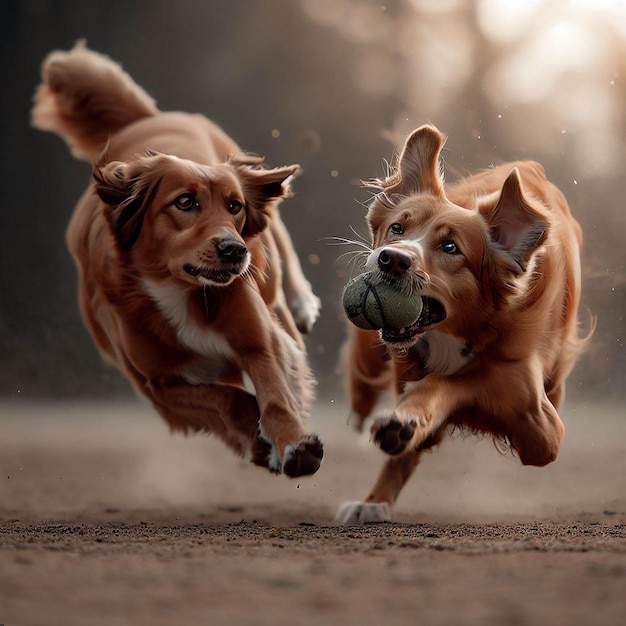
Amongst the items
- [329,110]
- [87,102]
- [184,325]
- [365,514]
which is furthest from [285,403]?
[329,110]

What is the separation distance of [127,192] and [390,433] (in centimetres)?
141

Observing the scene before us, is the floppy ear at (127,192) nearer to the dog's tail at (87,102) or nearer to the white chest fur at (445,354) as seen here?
the dog's tail at (87,102)

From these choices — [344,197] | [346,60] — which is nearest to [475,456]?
[344,197]

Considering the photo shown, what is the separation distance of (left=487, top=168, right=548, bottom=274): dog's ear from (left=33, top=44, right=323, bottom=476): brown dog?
871mm

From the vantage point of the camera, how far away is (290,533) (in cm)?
371

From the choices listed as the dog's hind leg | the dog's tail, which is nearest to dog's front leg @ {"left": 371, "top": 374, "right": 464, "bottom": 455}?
the dog's hind leg

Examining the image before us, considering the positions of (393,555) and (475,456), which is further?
(475,456)

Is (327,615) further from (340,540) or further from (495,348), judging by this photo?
(495,348)

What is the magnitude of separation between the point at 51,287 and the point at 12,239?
104cm

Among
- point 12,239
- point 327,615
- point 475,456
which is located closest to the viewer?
point 327,615

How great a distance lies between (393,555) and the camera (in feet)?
9.29

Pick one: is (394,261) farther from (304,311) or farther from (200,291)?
(304,311)

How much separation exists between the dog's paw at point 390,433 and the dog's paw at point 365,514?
3.58ft

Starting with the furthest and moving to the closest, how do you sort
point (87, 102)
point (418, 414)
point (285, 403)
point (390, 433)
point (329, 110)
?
point (329, 110), point (87, 102), point (285, 403), point (418, 414), point (390, 433)
